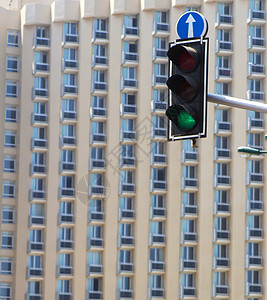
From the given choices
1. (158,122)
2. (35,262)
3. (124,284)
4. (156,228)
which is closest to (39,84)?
(158,122)

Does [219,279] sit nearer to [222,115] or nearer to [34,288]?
[222,115]

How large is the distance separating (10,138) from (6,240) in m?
6.21

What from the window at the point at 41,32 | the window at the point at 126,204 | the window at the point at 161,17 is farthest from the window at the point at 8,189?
the window at the point at 161,17

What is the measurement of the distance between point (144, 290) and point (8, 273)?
27.2 feet

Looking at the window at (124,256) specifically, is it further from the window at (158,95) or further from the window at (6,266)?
the window at (158,95)

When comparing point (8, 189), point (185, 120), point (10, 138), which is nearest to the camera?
point (185, 120)

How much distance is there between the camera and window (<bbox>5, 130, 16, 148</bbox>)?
69.6 metres

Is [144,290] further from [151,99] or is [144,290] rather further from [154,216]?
[151,99]

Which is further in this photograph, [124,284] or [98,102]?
[98,102]

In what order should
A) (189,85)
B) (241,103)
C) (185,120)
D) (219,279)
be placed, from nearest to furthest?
1. (189,85)
2. (185,120)
3. (241,103)
4. (219,279)

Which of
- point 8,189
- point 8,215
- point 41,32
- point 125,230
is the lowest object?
point 125,230

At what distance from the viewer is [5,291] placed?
69.1 m

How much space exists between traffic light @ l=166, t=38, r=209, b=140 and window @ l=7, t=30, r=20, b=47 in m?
60.9

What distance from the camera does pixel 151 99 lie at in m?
69.6
